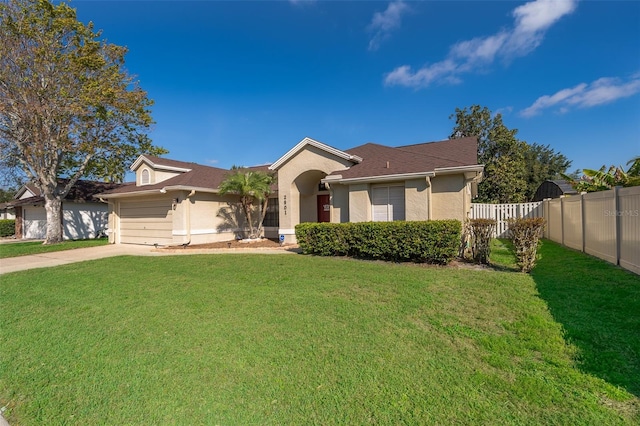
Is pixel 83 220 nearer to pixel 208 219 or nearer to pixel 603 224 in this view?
pixel 208 219

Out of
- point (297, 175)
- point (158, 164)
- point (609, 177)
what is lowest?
point (609, 177)

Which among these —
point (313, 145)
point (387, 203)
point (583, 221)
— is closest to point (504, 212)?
point (583, 221)

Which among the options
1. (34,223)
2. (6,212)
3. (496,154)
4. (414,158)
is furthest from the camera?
(6,212)

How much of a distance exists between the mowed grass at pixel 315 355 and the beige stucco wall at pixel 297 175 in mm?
8208

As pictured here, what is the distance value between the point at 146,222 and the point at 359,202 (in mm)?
12816

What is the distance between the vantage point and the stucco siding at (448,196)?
11047mm

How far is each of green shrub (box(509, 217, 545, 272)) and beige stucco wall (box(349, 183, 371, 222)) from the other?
5733 mm

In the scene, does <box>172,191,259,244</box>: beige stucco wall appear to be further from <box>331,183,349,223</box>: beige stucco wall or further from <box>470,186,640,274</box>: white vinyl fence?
<box>470,186,640,274</box>: white vinyl fence

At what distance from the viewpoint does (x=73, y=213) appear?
24.6 m

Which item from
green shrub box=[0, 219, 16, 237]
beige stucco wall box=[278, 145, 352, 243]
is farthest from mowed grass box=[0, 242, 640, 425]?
green shrub box=[0, 219, 16, 237]

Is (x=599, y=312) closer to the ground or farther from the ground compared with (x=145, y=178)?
closer to the ground

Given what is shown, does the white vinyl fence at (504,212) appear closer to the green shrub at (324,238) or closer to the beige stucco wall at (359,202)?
the beige stucco wall at (359,202)

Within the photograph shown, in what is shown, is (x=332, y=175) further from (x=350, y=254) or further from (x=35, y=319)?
(x=35, y=319)

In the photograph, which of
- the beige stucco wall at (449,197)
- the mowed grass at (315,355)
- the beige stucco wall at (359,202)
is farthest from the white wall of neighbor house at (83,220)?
the beige stucco wall at (449,197)
